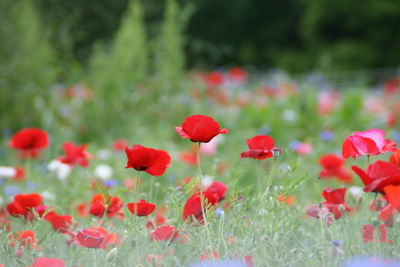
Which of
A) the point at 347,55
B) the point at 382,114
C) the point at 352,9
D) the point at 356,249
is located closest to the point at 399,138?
the point at 382,114

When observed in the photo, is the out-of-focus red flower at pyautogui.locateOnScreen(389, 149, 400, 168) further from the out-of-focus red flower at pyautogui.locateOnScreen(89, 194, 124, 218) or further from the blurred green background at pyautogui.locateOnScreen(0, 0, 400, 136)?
the blurred green background at pyautogui.locateOnScreen(0, 0, 400, 136)

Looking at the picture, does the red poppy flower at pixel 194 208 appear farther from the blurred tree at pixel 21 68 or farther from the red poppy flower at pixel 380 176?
the blurred tree at pixel 21 68

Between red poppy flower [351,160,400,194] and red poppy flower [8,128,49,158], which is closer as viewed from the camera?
red poppy flower [351,160,400,194]

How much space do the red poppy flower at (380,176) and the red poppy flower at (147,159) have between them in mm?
334

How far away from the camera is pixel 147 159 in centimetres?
103

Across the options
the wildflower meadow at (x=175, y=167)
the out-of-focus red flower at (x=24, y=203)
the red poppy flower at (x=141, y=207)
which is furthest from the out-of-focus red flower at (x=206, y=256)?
the out-of-focus red flower at (x=24, y=203)

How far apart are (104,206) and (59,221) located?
0.10m

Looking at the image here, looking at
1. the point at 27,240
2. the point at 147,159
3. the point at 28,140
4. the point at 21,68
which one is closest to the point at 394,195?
the point at 147,159

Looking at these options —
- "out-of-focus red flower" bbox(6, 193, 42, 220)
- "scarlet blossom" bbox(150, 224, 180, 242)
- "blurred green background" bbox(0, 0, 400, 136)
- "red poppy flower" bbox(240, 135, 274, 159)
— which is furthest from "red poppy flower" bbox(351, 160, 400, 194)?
"blurred green background" bbox(0, 0, 400, 136)

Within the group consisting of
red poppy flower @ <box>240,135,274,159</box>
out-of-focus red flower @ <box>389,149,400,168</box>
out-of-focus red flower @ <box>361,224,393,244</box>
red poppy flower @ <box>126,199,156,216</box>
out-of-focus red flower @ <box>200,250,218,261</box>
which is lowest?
out-of-focus red flower @ <box>200,250,218,261</box>

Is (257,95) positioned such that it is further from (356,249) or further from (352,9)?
(352,9)

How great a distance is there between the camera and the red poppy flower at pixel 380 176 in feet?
2.96

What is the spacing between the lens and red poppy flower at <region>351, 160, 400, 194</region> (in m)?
0.90

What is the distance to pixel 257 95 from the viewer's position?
17.3 feet
